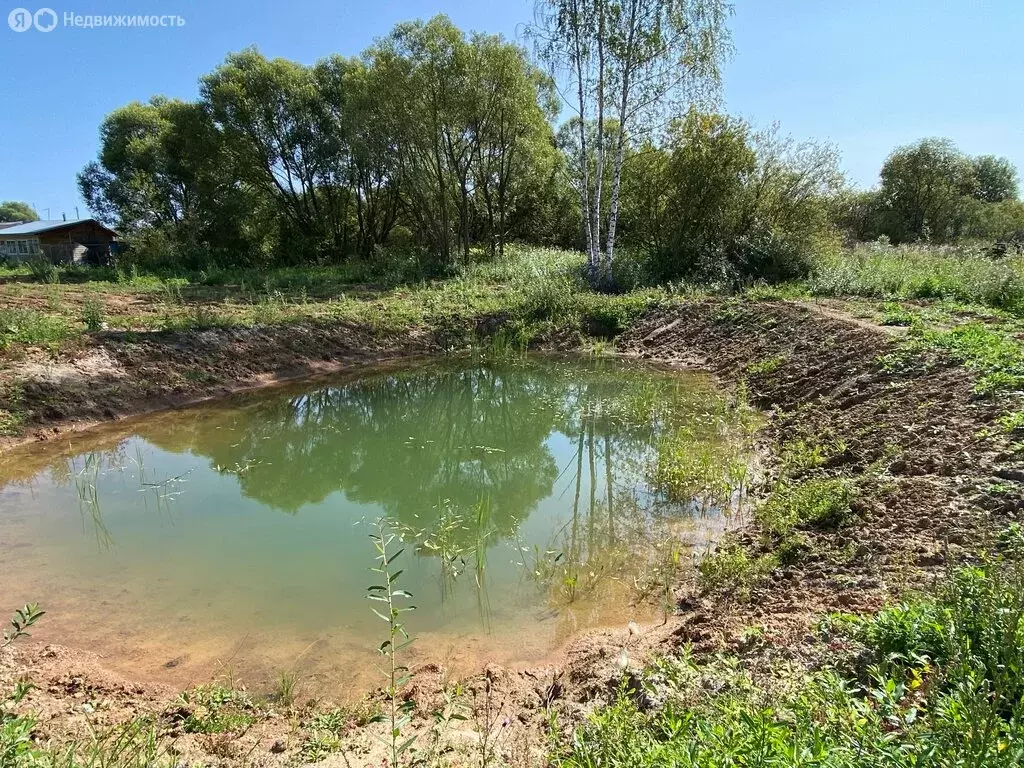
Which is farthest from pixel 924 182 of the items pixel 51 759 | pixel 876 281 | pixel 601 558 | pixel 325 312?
pixel 51 759

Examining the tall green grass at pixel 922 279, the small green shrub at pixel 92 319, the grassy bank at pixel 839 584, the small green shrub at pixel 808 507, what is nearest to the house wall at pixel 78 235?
the grassy bank at pixel 839 584

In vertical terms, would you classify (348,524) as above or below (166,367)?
below

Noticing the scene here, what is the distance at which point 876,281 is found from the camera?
12.6 m

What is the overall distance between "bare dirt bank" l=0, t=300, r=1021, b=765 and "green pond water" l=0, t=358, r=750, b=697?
0.33 meters

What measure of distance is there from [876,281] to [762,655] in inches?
480

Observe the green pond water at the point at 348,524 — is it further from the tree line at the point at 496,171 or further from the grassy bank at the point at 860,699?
the tree line at the point at 496,171

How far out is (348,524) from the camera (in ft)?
18.7

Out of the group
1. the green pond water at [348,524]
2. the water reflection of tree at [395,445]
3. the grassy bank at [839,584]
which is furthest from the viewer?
the water reflection of tree at [395,445]

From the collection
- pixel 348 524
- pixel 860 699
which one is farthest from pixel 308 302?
pixel 860 699

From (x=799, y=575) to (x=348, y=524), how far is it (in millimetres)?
4083

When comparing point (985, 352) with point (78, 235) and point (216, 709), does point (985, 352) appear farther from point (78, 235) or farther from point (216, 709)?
point (78, 235)

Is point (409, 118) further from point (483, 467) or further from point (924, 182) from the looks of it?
point (924, 182)

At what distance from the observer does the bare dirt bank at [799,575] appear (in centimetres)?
305

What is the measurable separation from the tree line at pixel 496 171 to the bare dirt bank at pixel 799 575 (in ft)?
30.0
